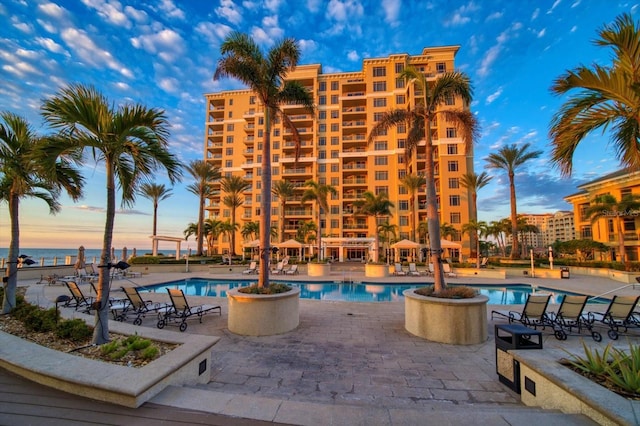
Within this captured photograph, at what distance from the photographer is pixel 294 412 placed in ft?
8.29

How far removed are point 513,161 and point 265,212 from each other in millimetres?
26953

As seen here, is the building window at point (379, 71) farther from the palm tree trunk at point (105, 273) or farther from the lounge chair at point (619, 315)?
the palm tree trunk at point (105, 273)

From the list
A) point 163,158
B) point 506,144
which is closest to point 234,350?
point 163,158

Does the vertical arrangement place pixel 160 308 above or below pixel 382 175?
below

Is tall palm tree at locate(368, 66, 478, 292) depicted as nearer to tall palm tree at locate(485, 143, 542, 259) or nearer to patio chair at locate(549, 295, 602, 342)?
patio chair at locate(549, 295, 602, 342)

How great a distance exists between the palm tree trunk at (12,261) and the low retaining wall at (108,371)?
11.3ft

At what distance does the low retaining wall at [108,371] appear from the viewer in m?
2.64

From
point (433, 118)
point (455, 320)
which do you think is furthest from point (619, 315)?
point (433, 118)

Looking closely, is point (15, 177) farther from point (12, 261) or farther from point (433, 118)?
point (433, 118)

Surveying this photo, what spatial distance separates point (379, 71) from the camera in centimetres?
4178

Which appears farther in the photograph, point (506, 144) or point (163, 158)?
point (506, 144)

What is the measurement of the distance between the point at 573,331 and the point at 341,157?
3743 cm

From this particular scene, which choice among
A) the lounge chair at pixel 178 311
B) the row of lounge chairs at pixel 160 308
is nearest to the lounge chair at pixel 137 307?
the row of lounge chairs at pixel 160 308

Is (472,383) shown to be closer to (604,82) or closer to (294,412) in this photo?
(294,412)
